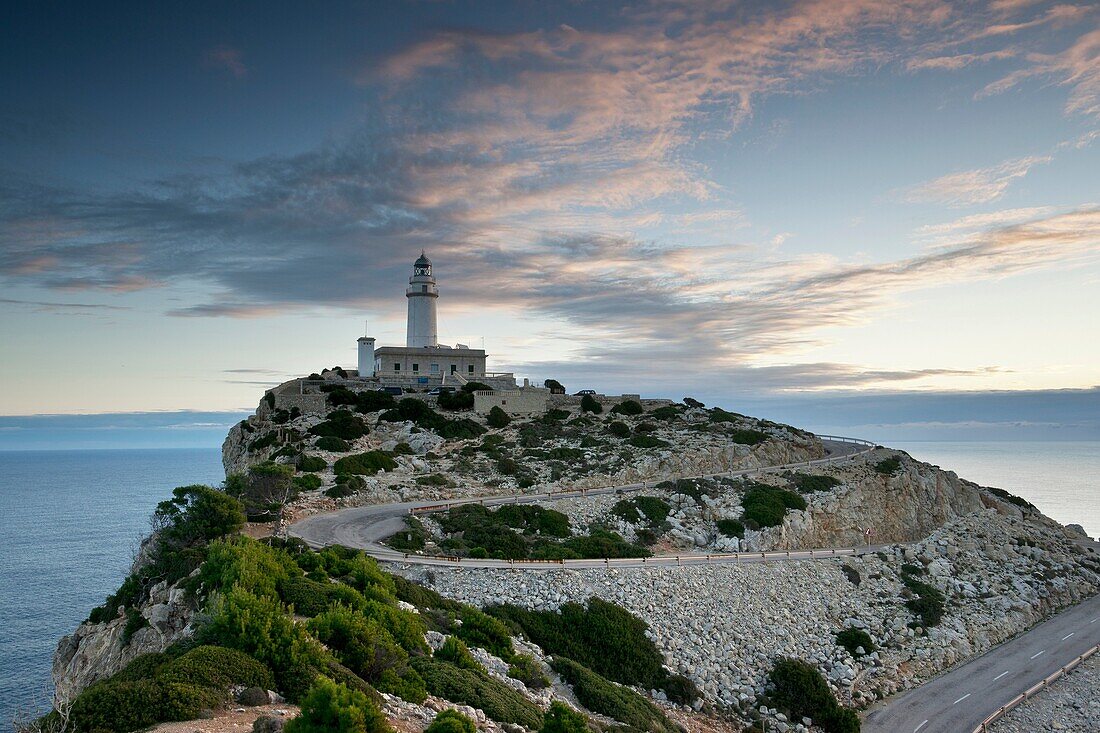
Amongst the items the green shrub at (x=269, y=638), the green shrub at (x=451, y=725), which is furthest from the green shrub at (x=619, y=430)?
the green shrub at (x=451, y=725)

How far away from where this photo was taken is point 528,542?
36.0 metres

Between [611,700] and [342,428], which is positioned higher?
[342,428]

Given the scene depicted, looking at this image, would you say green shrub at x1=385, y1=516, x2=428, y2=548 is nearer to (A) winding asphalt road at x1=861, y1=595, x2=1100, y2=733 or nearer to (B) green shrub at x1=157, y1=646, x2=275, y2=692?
(B) green shrub at x1=157, y1=646, x2=275, y2=692

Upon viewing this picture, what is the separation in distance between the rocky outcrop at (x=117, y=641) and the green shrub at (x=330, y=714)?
9564mm

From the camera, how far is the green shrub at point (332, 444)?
161ft

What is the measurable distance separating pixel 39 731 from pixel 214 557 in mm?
9309

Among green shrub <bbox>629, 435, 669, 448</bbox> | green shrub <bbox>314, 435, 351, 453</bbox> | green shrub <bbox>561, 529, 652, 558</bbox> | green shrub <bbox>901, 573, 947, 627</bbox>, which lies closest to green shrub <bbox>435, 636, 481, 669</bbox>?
green shrub <bbox>561, 529, 652, 558</bbox>

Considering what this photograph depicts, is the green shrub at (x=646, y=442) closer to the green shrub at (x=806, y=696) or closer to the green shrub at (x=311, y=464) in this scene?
Answer: the green shrub at (x=311, y=464)

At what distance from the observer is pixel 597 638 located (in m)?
26.3

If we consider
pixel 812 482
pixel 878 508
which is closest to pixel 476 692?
pixel 812 482

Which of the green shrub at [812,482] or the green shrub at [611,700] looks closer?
the green shrub at [611,700]

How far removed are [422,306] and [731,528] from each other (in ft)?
149

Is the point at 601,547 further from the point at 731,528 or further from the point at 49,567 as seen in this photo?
the point at 49,567

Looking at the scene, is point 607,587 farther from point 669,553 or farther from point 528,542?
point 669,553
